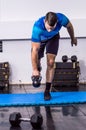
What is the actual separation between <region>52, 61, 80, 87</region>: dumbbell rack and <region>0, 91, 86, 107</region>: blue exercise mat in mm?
1501

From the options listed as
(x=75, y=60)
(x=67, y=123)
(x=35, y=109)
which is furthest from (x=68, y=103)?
(x=75, y=60)

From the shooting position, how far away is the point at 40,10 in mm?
6984

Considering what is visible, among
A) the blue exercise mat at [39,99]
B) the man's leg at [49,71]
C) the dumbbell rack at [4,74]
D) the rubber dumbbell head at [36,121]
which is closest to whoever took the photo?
the rubber dumbbell head at [36,121]

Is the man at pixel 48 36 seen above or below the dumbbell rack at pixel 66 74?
above

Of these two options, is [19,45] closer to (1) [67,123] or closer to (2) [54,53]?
(2) [54,53]

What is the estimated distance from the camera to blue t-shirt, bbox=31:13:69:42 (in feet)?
14.6

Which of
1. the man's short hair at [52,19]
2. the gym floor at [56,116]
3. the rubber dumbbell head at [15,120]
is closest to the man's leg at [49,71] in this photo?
the gym floor at [56,116]

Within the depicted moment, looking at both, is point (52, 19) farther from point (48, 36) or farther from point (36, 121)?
point (36, 121)

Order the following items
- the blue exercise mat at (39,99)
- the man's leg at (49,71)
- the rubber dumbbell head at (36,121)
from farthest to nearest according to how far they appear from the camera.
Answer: the man's leg at (49,71) → the blue exercise mat at (39,99) → the rubber dumbbell head at (36,121)

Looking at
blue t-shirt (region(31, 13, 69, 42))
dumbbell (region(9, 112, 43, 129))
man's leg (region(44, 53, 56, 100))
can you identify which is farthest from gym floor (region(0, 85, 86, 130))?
blue t-shirt (region(31, 13, 69, 42))

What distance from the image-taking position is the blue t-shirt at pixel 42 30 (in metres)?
4.45

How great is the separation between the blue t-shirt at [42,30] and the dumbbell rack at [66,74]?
2077 millimetres

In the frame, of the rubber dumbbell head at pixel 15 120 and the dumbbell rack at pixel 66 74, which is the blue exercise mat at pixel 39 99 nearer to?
the rubber dumbbell head at pixel 15 120

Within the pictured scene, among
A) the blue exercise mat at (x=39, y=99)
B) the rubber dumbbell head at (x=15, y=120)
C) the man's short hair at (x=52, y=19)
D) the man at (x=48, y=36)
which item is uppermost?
the man's short hair at (x=52, y=19)
